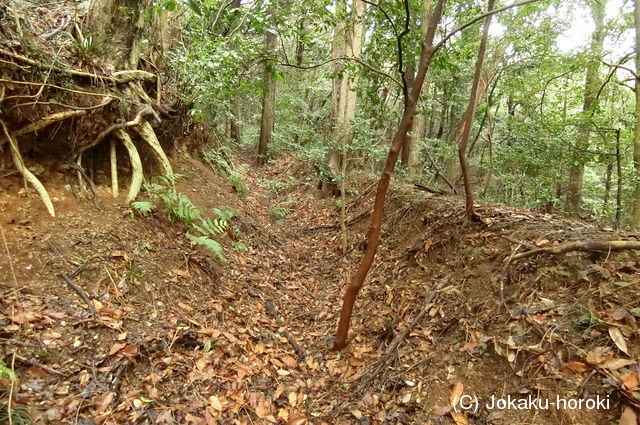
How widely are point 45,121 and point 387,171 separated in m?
3.86

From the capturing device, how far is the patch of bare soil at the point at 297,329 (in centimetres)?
265

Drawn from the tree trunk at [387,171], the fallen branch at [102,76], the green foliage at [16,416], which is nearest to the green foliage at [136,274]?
the green foliage at [16,416]

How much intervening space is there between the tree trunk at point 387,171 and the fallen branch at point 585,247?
155 centimetres

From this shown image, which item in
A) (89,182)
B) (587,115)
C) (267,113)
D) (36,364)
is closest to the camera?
(36,364)

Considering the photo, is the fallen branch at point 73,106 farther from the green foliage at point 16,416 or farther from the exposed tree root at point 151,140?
the green foliage at point 16,416

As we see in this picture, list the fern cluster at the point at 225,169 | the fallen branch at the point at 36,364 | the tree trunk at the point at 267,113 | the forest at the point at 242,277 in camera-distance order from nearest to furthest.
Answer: the fallen branch at the point at 36,364 < the forest at the point at 242,277 < the fern cluster at the point at 225,169 < the tree trunk at the point at 267,113

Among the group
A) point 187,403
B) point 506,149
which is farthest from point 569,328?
point 506,149

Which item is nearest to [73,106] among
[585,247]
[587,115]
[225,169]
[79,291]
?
[79,291]

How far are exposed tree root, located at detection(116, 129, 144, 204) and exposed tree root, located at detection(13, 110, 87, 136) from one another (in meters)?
0.73

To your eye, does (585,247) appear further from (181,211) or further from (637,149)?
(637,149)

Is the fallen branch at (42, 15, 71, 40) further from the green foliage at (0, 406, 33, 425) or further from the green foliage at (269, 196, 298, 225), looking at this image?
the green foliage at (269, 196, 298, 225)

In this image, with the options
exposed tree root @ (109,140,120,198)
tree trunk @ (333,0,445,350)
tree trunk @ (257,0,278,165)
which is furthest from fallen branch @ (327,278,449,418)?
tree trunk @ (257,0,278,165)

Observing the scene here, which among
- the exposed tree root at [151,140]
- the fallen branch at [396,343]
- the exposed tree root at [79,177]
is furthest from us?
the exposed tree root at [151,140]

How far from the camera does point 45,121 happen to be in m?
3.94
